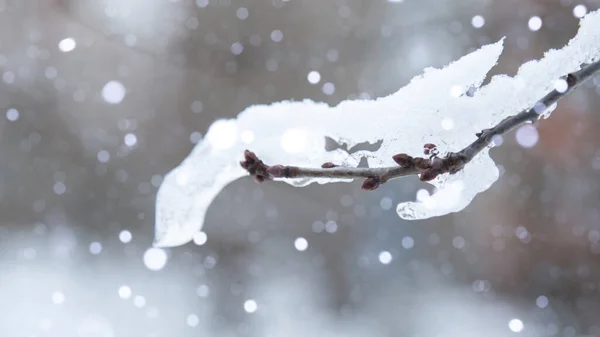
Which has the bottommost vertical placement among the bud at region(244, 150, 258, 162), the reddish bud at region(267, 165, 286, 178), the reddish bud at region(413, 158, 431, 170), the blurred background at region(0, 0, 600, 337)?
the reddish bud at region(413, 158, 431, 170)

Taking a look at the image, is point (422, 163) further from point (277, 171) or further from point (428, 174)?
point (277, 171)

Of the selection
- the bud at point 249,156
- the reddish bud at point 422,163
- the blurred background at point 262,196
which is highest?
the blurred background at point 262,196

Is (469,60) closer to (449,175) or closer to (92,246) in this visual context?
(449,175)

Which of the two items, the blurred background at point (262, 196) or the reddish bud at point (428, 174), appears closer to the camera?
the reddish bud at point (428, 174)

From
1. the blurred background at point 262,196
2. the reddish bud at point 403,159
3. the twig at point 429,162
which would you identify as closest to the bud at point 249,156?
the twig at point 429,162

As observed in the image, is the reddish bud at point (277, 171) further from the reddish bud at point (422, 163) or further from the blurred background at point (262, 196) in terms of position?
the blurred background at point (262, 196)

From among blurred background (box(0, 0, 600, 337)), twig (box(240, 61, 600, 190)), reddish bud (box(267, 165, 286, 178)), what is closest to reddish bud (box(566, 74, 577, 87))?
twig (box(240, 61, 600, 190))

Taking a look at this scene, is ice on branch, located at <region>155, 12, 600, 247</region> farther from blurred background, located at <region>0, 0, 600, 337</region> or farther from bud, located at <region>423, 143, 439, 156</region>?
blurred background, located at <region>0, 0, 600, 337</region>

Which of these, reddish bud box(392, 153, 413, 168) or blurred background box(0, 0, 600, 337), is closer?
reddish bud box(392, 153, 413, 168)
